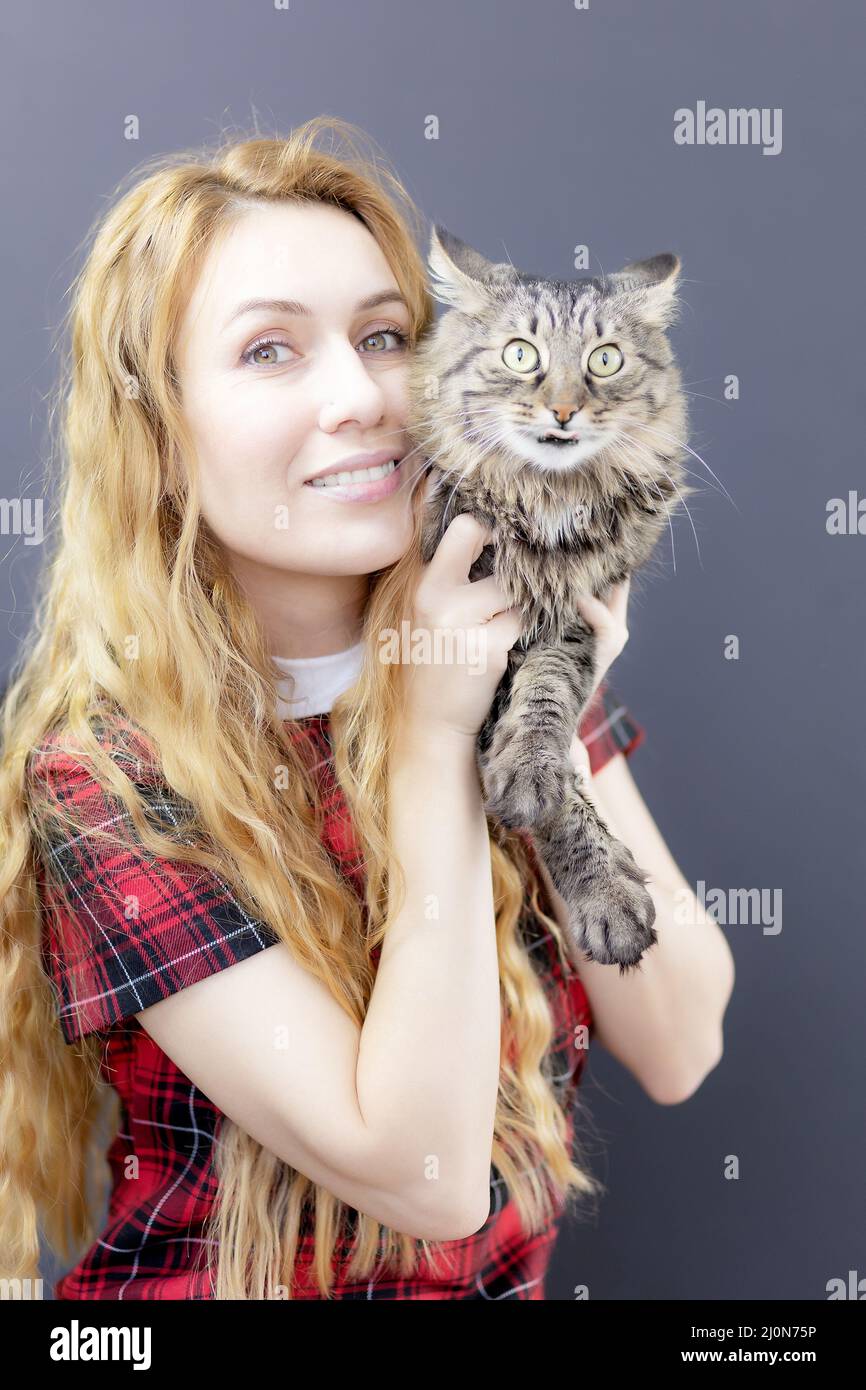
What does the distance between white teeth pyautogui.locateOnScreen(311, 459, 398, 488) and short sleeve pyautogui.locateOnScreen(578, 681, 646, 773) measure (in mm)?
440

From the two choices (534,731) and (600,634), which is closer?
(534,731)

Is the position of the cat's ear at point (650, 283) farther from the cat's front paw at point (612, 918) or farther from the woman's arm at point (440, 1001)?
the cat's front paw at point (612, 918)

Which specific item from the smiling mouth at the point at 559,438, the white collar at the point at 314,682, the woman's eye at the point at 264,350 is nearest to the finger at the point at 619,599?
the smiling mouth at the point at 559,438

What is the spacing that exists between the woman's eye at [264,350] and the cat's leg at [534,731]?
1.48 feet

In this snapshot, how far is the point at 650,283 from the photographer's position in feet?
4.25

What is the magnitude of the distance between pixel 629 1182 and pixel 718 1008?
1.96 ft

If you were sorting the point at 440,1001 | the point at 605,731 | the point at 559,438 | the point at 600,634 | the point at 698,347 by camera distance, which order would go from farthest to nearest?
the point at 698,347, the point at 605,731, the point at 600,634, the point at 559,438, the point at 440,1001

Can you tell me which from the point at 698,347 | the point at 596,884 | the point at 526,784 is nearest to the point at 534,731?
the point at 526,784

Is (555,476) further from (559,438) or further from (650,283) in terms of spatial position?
(650,283)

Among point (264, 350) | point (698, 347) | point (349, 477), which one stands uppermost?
point (698, 347)

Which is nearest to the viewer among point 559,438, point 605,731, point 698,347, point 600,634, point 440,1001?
point 440,1001

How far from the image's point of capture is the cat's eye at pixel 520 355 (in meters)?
1.24

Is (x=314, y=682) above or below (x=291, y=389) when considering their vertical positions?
below

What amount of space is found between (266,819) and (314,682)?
218mm
